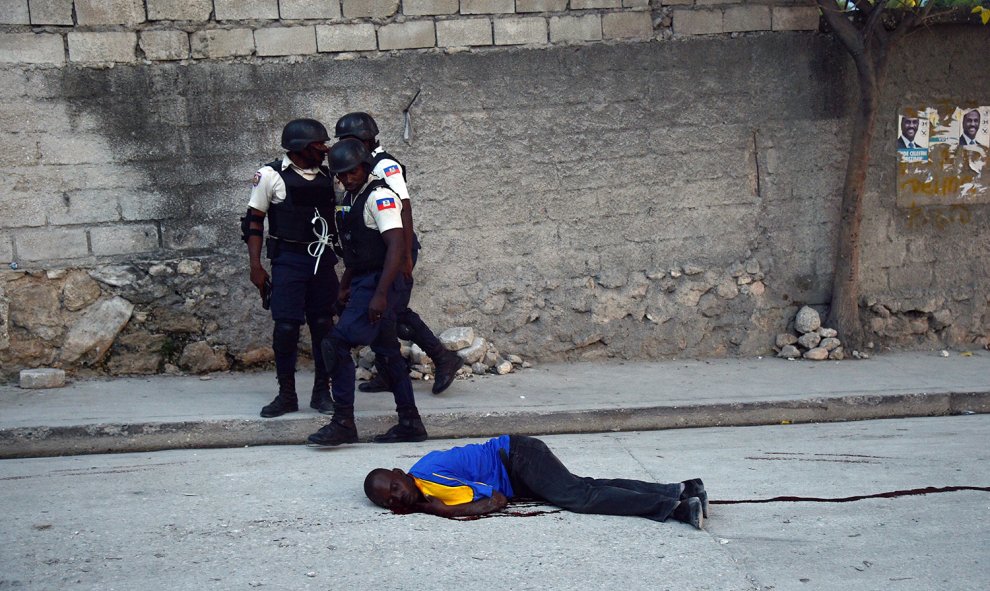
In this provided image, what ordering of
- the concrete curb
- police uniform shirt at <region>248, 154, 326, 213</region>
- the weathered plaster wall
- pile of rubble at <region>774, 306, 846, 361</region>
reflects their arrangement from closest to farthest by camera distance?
the concrete curb
police uniform shirt at <region>248, 154, 326, 213</region>
pile of rubble at <region>774, 306, 846, 361</region>
the weathered plaster wall

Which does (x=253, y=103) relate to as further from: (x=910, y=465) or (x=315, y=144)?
(x=910, y=465)

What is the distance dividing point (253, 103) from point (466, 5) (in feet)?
5.67

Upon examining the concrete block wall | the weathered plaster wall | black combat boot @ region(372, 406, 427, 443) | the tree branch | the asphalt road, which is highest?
the concrete block wall

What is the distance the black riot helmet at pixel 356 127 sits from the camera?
588cm

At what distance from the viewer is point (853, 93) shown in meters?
7.69

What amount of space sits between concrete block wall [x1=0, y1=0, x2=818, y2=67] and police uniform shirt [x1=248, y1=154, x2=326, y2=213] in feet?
4.67

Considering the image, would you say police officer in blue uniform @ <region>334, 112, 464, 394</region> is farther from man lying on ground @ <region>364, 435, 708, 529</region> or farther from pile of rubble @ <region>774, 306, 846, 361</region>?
pile of rubble @ <region>774, 306, 846, 361</region>

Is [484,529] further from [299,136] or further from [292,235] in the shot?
[299,136]

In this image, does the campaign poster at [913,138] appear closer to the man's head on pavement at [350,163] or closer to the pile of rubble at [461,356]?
the pile of rubble at [461,356]

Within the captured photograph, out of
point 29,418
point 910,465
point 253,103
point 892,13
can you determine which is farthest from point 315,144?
point 892,13

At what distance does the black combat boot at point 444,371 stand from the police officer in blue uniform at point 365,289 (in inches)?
28.7

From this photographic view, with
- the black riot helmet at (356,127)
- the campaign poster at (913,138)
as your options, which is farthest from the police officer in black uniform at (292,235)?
the campaign poster at (913,138)

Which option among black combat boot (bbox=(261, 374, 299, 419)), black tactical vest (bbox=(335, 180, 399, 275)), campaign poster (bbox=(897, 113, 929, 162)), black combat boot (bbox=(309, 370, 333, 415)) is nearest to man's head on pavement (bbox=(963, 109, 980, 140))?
campaign poster (bbox=(897, 113, 929, 162))

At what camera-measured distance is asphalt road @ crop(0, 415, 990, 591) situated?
3816 millimetres
